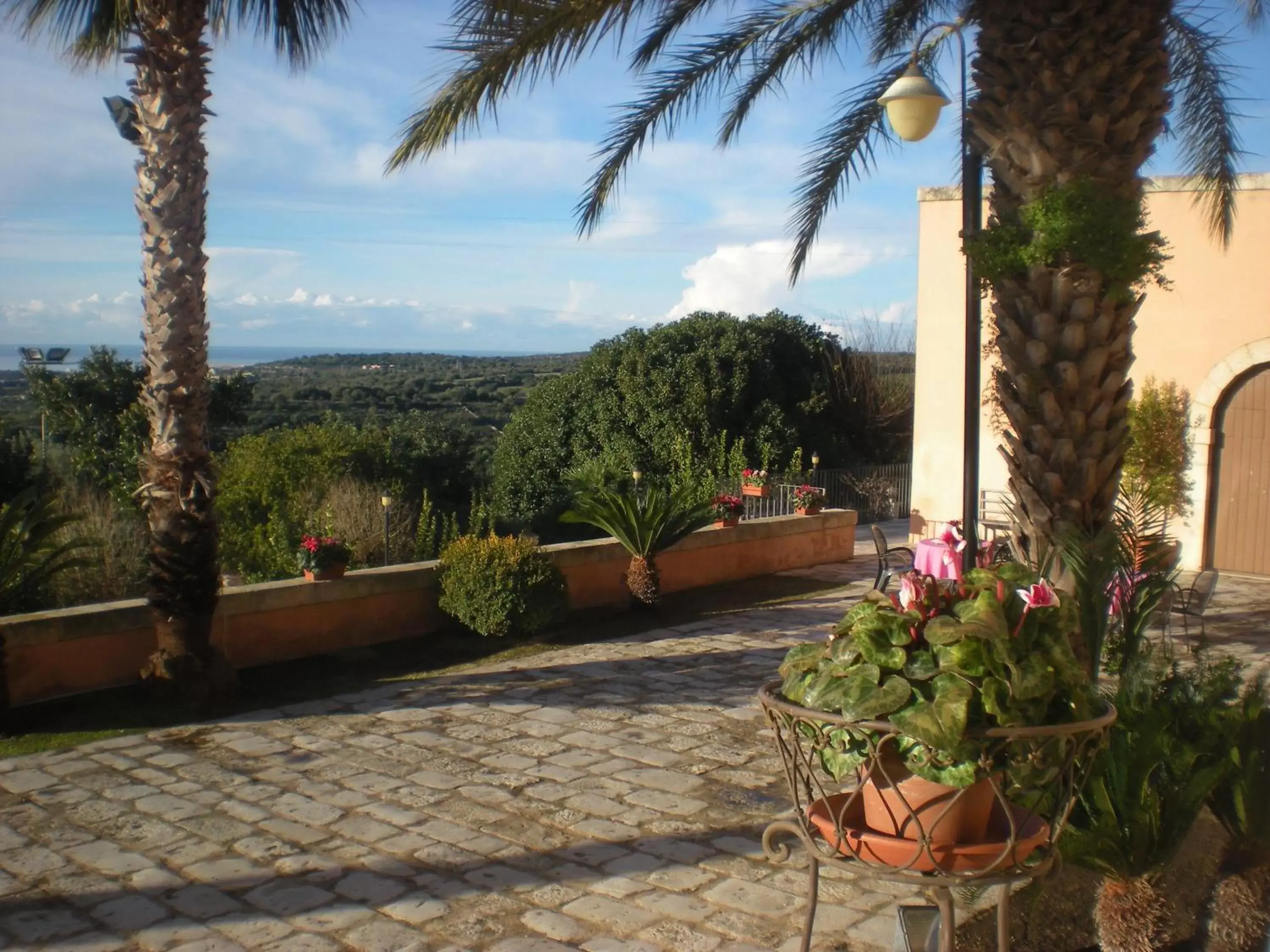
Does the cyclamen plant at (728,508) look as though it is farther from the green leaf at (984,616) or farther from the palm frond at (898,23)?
the green leaf at (984,616)

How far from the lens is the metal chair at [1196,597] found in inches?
376

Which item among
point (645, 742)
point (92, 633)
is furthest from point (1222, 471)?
point (92, 633)

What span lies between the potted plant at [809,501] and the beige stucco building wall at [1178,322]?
8.78ft

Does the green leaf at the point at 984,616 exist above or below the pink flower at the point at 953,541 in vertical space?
above

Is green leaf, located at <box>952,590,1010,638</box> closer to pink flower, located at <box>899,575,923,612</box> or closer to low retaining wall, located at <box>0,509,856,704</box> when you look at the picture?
pink flower, located at <box>899,575,923,612</box>

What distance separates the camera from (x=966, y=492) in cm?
716

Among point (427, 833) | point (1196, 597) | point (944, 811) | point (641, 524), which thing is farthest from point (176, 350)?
point (1196, 597)

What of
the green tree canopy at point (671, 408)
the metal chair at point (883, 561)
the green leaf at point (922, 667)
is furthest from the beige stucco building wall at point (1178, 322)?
the green leaf at point (922, 667)

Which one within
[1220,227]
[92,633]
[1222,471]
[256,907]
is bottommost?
[256,907]

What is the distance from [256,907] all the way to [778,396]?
20388 mm

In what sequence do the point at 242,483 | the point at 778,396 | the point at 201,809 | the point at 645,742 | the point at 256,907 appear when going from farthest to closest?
the point at 778,396 < the point at 242,483 < the point at 645,742 < the point at 201,809 < the point at 256,907

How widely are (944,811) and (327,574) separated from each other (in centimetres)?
700

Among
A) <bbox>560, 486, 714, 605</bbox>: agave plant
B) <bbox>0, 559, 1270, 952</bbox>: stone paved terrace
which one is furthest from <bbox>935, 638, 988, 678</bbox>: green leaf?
<bbox>560, 486, 714, 605</bbox>: agave plant

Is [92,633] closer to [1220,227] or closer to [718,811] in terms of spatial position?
[718,811]
